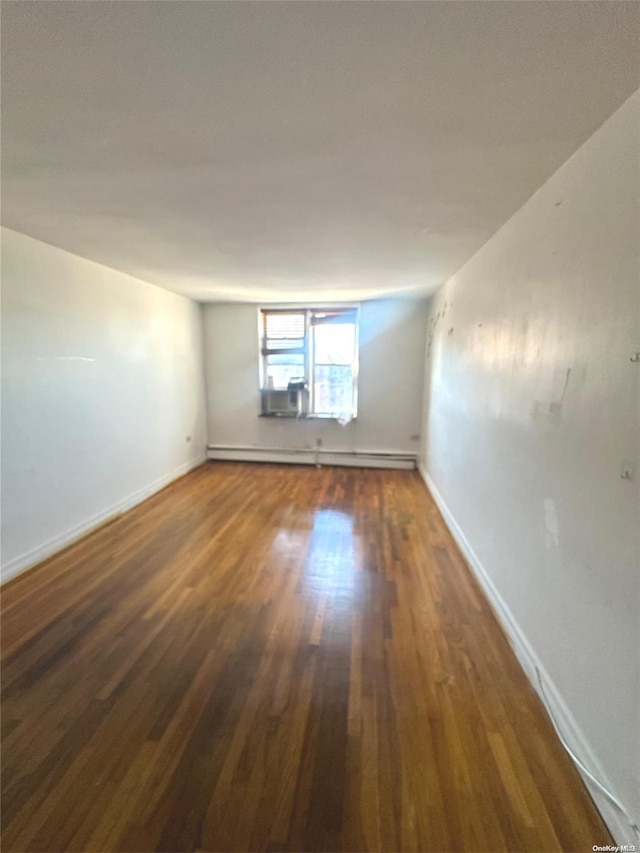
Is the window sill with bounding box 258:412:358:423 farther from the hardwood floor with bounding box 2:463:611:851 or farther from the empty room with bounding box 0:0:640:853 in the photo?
the hardwood floor with bounding box 2:463:611:851

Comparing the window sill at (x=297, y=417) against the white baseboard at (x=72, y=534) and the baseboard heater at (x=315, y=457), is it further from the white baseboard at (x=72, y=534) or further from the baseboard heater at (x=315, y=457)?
the white baseboard at (x=72, y=534)

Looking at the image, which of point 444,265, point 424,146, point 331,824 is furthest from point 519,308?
point 331,824

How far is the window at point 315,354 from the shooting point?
5020 millimetres

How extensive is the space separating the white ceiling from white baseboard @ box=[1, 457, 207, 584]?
214 centimetres

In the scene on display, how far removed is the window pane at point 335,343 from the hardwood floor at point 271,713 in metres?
3.10

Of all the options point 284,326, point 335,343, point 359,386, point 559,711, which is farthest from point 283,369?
point 559,711

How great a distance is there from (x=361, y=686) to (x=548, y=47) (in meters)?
2.23

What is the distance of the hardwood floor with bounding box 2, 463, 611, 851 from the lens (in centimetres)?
111

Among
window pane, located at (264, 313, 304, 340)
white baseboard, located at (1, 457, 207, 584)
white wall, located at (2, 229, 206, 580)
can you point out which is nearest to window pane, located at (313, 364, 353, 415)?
window pane, located at (264, 313, 304, 340)

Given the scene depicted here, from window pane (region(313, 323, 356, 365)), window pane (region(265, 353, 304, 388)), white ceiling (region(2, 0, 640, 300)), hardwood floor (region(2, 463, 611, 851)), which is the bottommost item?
hardwood floor (region(2, 463, 611, 851))

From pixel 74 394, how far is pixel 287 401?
9.16 feet

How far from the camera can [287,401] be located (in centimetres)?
522

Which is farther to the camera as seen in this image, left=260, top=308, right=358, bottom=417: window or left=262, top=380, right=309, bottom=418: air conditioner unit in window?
left=262, top=380, right=309, bottom=418: air conditioner unit in window

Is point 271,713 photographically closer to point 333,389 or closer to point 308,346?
point 333,389
